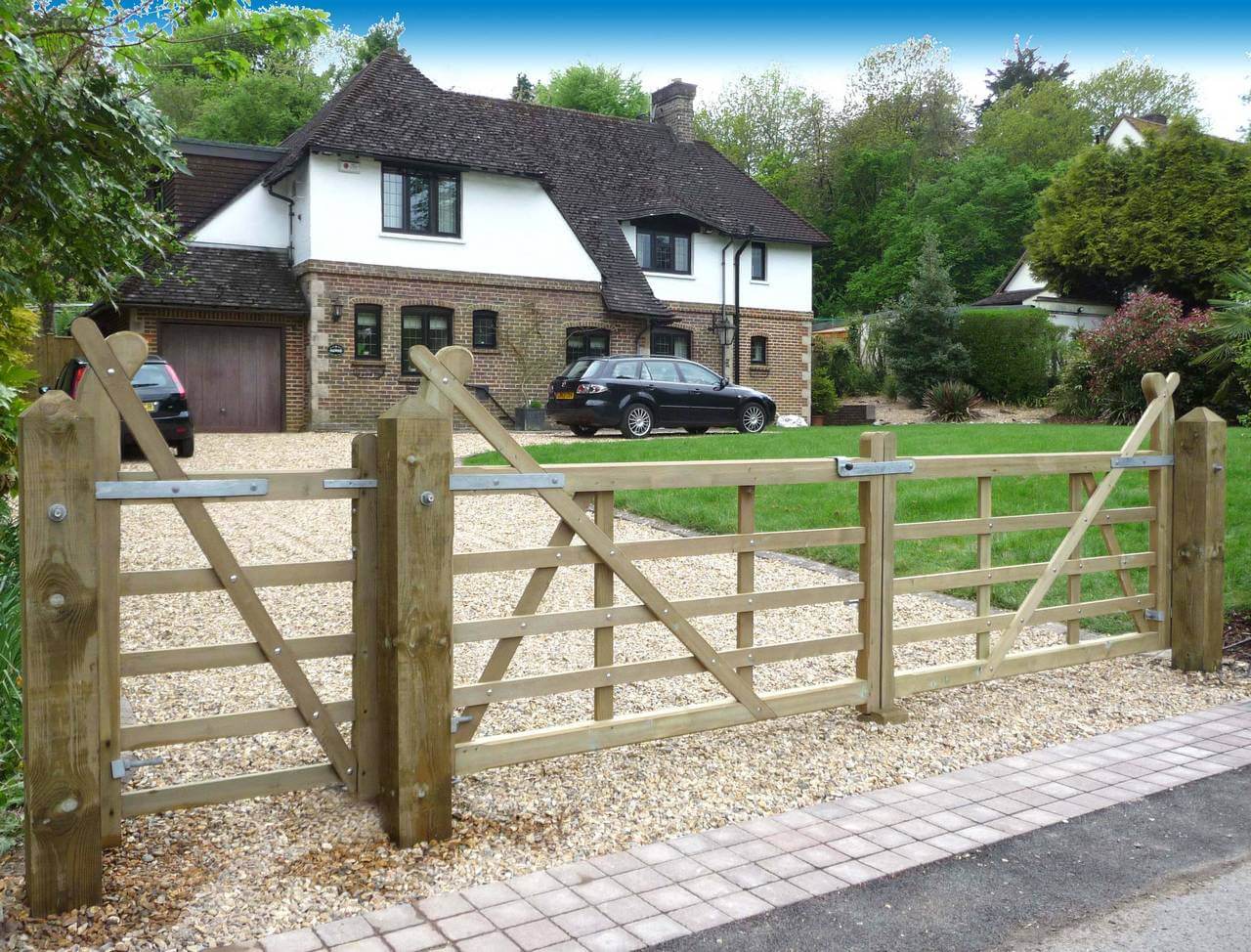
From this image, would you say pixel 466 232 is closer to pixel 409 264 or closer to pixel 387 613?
pixel 409 264

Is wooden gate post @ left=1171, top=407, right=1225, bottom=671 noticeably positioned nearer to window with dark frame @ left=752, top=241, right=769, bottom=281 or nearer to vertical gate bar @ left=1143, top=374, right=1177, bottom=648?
vertical gate bar @ left=1143, top=374, right=1177, bottom=648

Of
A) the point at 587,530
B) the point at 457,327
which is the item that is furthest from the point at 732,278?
the point at 587,530

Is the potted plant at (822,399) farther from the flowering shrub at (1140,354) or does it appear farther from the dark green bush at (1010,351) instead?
the flowering shrub at (1140,354)

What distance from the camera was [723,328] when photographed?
28156 mm

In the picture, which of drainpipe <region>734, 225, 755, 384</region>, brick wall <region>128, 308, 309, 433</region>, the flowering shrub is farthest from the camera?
drainpipe <region>734, 225, 755, 384</region>

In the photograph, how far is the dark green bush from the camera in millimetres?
29891

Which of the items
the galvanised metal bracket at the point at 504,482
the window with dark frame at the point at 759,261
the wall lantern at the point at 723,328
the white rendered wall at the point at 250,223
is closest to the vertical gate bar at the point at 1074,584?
the galvanised metal bracket at the point at 504,482

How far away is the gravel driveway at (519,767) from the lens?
3.36 m

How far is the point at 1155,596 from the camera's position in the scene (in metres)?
6.27

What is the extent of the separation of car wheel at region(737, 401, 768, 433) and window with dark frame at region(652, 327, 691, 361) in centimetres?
642

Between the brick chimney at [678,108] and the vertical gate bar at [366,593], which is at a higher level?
the brick chimney at [678,108]

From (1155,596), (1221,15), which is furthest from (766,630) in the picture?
(1221,15)

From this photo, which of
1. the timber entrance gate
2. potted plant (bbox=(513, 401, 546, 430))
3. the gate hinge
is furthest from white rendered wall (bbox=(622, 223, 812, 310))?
the gate hinge

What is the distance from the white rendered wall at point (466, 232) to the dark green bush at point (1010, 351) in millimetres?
11287
